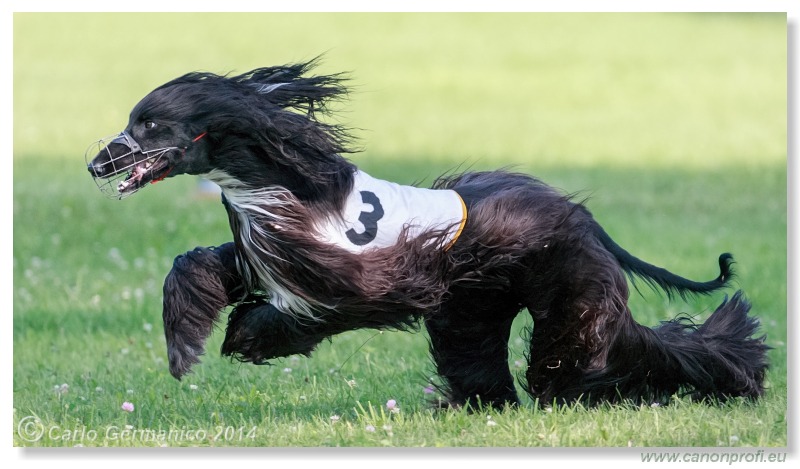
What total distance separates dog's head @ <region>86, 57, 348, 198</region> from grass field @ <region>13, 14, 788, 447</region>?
3.55 feet

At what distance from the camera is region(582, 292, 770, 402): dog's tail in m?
5.33

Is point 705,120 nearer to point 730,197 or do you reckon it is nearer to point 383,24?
point 730,197

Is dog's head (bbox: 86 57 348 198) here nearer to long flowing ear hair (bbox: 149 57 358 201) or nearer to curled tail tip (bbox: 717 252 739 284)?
long flowing ear hair (bbox: 149 57 358 201)

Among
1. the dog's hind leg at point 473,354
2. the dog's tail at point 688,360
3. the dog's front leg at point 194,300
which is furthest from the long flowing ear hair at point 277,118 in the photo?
the dog's tail at point 688,360

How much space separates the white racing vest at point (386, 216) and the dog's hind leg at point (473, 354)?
0.56 m

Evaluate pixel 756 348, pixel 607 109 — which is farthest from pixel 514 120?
pixel 756 348

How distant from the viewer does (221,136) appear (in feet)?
15.4

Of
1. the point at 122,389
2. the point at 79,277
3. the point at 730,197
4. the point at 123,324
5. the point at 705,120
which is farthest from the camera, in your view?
the point at 705,120

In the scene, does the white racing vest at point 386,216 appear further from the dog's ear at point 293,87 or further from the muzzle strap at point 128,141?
the muzzle strap at point 128,141

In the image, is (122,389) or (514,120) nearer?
(122,389)

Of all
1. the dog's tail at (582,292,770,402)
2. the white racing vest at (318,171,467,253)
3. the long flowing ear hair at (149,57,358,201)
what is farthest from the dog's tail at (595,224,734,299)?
the long flowing ear hair at (149,57,358,201)

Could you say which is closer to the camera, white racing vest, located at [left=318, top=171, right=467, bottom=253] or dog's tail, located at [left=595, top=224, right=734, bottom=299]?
white racing vest, located at [left=318, top=171, right=467, bottom=253]

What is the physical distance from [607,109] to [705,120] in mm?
1444

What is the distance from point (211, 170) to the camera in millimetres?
4746
